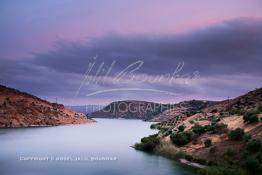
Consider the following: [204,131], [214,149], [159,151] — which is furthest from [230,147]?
[159,151]

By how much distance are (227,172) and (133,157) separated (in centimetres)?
1846

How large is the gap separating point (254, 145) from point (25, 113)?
129845 mm

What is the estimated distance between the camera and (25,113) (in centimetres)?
15438

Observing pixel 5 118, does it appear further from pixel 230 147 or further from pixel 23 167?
pixel 230 147

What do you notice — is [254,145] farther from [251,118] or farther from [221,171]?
[251,118]

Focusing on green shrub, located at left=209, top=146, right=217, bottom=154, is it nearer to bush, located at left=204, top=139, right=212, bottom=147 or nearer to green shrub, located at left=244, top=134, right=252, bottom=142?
bush, located at left=204, top=139, right=212, bottom=147

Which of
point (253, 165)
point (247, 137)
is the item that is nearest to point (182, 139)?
point (247, 137)

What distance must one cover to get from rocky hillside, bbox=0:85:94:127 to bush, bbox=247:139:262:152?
11477 centimetres

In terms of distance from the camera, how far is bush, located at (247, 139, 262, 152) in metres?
37.6

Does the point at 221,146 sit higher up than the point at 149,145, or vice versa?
the point at 221,146

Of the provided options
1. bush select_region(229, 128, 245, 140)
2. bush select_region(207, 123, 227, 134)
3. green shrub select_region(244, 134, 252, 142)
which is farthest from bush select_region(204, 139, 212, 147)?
green shrub select_region(244, 134, 252, 142)

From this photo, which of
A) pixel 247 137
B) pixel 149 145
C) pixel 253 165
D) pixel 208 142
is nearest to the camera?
pixel 253 165

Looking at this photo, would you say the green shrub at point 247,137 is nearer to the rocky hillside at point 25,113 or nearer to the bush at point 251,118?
the bush at point 251,118

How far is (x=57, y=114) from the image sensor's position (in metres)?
178
